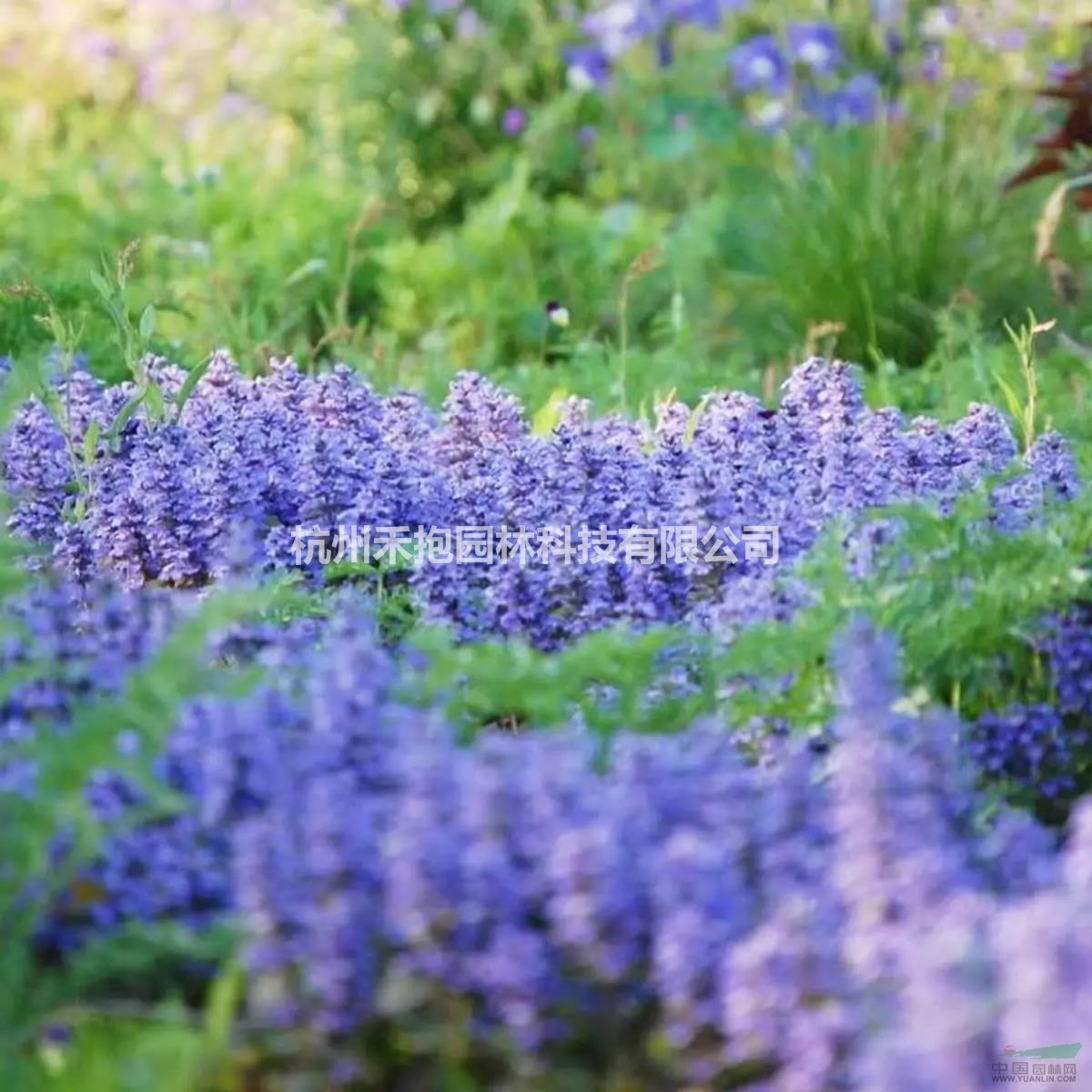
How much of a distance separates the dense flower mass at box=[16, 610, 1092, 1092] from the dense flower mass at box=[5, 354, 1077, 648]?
2.79 feet

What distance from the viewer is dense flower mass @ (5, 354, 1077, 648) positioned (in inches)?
120

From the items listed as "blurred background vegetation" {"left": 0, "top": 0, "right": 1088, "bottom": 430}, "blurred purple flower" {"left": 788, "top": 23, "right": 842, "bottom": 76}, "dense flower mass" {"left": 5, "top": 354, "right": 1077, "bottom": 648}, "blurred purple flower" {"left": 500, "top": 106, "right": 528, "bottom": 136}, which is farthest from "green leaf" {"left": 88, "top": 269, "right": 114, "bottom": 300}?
"blurred purple flower" {"left": 788, "top": 23, "right": 842, "bottom": 76}

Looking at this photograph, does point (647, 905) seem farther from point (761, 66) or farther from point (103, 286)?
point (761, 66)

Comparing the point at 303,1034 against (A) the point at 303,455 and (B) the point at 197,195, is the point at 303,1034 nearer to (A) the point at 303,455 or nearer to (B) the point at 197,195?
(A) the point at 303,455

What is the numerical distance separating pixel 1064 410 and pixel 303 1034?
9.80 ft

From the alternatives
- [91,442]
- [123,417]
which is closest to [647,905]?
[91,442]

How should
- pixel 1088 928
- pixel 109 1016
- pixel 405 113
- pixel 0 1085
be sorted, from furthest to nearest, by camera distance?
pixel 405 113, pixel 109 1016, pixel 0 1085, pixel 1088 928

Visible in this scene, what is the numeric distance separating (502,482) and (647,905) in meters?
1.54

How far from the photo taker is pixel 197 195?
700 centimetres

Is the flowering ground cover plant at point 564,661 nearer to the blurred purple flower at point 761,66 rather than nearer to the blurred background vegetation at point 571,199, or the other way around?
the blurred background vegetation at point 571,199

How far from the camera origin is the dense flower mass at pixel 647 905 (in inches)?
69.7

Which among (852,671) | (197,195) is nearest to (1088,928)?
(852,671)

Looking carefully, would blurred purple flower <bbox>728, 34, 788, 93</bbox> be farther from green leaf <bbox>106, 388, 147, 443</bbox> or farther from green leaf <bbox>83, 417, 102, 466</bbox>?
green leaf <bbox>83, 417, 102, 466</bbox>

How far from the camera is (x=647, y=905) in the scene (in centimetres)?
190
